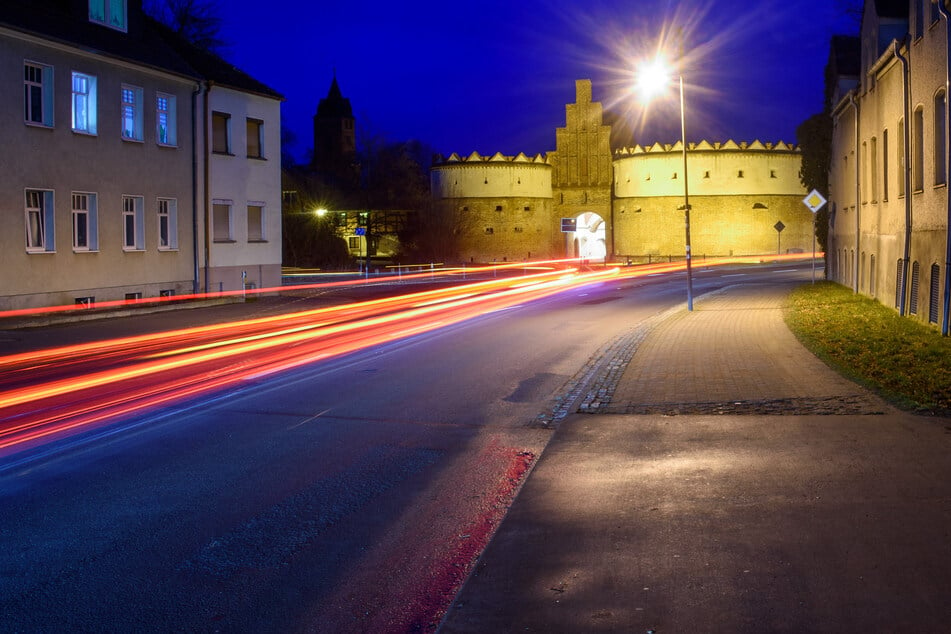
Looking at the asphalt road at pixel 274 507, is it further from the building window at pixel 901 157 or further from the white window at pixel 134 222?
the white window at pixel 134 222

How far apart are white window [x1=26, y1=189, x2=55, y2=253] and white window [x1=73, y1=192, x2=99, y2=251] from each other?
3.02ft

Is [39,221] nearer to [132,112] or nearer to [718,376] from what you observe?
[132,112]

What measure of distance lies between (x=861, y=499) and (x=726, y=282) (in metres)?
38.5

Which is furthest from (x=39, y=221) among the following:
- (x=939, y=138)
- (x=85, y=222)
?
(x=939, y=138)

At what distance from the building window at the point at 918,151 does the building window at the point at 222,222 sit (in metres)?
21.7

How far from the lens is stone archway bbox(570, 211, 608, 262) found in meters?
87.5

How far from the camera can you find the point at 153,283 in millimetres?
29047

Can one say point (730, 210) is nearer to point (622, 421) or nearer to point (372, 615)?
point (622, 421)

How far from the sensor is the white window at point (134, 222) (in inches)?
1112

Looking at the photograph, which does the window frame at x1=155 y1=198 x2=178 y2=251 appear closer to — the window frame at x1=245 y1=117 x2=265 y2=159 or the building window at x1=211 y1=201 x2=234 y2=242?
the building window at x1=211 y1=201 x2=234 y2=242

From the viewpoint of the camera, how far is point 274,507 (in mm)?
6922

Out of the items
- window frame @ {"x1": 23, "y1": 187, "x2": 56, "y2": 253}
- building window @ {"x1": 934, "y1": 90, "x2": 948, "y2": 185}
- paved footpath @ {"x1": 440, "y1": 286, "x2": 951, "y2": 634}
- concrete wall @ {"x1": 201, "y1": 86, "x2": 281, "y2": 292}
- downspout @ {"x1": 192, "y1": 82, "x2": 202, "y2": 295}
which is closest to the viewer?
paved footpath @ {"x1": 440, "y1": 286, "x2": 951, "y2": 634}

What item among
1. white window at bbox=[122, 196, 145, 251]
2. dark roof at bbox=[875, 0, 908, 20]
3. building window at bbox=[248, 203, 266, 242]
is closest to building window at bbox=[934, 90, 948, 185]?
dark roof at bbox=[875, 0, 908, 20]

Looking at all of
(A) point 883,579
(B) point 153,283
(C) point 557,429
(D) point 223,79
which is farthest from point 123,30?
(A) point 883,579
